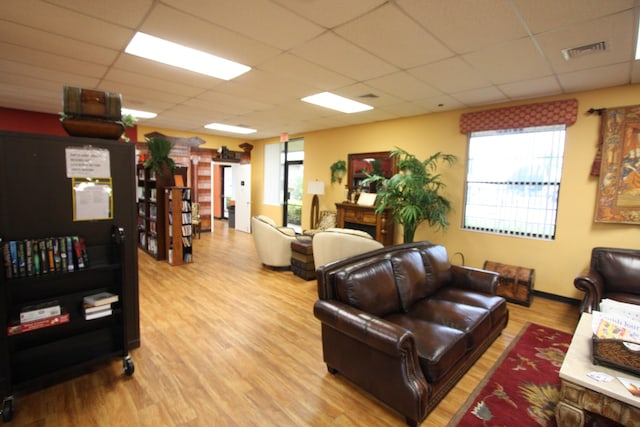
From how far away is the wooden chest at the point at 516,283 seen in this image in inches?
157

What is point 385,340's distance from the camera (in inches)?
70.7

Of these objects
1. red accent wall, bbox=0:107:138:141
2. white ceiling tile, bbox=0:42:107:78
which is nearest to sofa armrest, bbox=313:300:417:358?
white ceiling tile, bbox=0:42:107:78

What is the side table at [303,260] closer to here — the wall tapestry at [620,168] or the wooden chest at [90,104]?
the wooden chest at [90,104]

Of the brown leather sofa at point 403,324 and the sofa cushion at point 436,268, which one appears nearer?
the brown leather sofa at point 403,324

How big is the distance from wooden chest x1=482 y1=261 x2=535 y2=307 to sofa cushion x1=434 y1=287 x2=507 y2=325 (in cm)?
121

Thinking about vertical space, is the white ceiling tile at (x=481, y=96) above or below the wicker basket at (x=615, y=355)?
above

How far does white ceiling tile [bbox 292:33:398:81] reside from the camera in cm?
270

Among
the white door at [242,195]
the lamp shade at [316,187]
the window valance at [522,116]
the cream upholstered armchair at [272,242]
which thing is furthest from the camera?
the white door at [242,195]

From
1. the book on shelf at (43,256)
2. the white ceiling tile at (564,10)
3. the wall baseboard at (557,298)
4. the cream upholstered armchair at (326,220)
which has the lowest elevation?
the wall baseboard at (557,298)

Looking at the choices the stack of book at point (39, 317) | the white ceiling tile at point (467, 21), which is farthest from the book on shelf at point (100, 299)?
the white ceiling tile at point (467, 21)

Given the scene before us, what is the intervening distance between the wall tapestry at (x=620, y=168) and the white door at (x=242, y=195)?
765 cm

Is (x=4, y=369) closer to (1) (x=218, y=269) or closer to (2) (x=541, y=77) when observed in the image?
(1) (x=218, y=269)

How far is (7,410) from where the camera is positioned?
6.08 ft

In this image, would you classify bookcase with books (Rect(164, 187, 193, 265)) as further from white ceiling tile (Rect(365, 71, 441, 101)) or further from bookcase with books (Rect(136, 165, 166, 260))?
white ceiling tile (Rect(365, 71, 441, 101))
